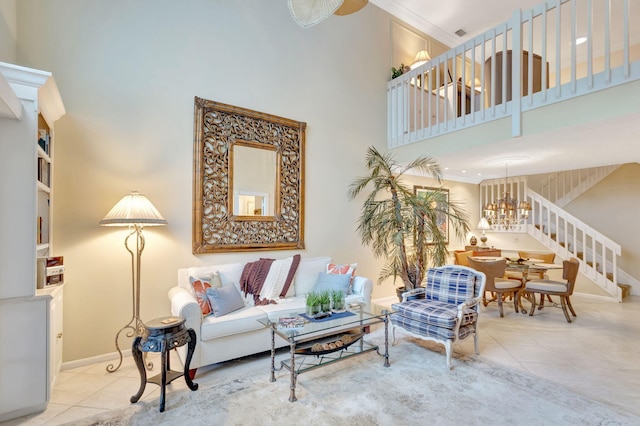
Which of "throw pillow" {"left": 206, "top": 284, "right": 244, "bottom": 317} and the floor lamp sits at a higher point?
the floor lamp

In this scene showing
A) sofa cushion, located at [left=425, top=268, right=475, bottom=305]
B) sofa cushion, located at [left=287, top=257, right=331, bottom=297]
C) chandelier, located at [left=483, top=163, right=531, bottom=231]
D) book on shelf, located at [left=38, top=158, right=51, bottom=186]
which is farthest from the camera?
chandelier, located at [left=483, top=163, right=531, bottom=231]

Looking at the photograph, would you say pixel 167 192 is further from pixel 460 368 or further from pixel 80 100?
pixel 460 368

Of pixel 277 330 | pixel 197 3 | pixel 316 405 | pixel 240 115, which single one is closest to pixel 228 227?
pixel 240 115

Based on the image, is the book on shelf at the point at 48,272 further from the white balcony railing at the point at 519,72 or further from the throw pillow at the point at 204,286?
the white balcony railing at the point at 519,72

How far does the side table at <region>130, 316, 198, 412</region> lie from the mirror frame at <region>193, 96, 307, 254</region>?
1.30 metres

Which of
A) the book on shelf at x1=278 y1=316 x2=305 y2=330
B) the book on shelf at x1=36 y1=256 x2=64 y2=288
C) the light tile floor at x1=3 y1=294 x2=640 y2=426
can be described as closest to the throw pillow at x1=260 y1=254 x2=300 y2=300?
the light tile floor at x1=3 y1=294 x2=640 y2=426

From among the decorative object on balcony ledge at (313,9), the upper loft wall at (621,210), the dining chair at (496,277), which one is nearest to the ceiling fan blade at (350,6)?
the decorative object on balcony ledge at (313,9)

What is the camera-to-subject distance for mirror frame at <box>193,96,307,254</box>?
11.9 feet

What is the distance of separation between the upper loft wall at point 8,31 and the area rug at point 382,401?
2912 millimetres

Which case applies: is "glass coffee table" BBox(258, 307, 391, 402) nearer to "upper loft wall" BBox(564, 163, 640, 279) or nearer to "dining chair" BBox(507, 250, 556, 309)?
"dining chair" BBox(507, 250, 556, 309)

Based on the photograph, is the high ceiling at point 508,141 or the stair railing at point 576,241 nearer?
the high ceiling at point 508,141

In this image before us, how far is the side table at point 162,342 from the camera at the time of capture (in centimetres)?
229

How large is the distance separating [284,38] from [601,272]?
708 cm

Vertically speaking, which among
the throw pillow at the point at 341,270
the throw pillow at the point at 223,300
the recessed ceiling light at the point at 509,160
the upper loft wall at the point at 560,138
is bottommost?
the throw pillow at the point at 223,300
